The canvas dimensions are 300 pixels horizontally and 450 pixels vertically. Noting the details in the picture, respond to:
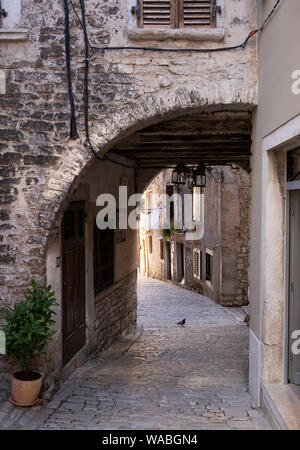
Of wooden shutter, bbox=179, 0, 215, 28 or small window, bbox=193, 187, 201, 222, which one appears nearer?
wooden shutter, bbox=179, 0, 215, 28

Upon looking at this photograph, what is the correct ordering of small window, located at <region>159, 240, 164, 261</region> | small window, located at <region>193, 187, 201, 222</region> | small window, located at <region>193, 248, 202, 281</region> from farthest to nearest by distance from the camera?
small window, located at <region>159, 240, 164, 261</region>, small window, located at <region>193, 187, 201, 222</region>, small window, located at <region>193, 248, 202, 281</region>

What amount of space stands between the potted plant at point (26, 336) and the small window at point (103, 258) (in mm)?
2860

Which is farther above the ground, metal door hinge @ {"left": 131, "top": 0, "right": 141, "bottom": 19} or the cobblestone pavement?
metal door hinge @ {"left": 131, "top": 0, "right": 141, "bottom": 19}

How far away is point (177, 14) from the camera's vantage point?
537 centimetres

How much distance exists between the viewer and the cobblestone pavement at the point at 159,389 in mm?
4660

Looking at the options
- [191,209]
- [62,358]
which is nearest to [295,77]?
[62,358]

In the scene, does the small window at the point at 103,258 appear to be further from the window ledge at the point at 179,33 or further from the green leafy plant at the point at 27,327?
the window ledge at the point at 179,33

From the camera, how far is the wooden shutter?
17.5 ft

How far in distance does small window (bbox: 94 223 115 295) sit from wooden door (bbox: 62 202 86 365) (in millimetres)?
785

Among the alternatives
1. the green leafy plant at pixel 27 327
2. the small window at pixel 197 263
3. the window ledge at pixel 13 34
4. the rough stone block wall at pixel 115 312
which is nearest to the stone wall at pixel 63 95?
the window ledge at pixel 13 34

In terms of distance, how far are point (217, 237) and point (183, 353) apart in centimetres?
710

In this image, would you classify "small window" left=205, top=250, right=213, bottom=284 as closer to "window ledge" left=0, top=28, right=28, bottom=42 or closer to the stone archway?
the stone archway

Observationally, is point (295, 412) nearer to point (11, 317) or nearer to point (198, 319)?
point (11, 317)

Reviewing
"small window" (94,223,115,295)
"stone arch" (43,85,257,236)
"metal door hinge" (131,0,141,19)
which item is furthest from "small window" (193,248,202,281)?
"metal door hinge" (131,0,141,19)
